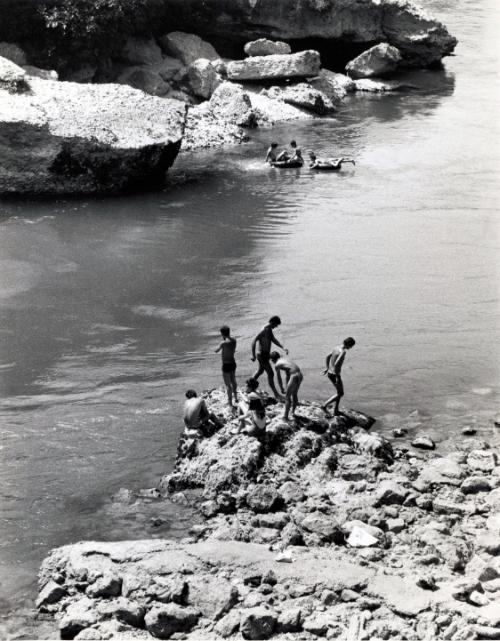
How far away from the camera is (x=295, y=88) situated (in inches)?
1468

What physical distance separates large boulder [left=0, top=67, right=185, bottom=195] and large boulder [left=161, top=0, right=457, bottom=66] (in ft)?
50.5

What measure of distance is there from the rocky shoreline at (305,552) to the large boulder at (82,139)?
45.8ft

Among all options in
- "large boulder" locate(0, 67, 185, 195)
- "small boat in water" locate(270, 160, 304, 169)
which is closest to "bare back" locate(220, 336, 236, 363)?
"large boulder" locate(0, 67, 185, 195)

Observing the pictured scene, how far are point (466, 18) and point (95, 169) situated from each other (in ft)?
122

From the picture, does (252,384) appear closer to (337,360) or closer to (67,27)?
(337,360)

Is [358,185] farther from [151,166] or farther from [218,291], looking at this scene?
[218,291]

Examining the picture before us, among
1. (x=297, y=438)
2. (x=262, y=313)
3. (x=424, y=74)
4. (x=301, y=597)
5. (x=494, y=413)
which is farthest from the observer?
(x=424, y=74)

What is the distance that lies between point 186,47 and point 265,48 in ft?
13.2

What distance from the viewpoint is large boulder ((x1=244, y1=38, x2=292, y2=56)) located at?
40.7 metres

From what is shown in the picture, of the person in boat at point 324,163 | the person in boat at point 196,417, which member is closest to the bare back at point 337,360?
the person in boat at point 196,417

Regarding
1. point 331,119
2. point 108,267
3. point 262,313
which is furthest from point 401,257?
point 331,119

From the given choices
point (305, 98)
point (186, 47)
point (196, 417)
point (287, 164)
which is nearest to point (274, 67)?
point (305, 98)

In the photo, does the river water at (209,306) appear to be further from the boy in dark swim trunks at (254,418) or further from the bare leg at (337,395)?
the boy in dark swim trunks at (254,418)

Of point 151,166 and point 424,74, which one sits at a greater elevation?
point 424,74
